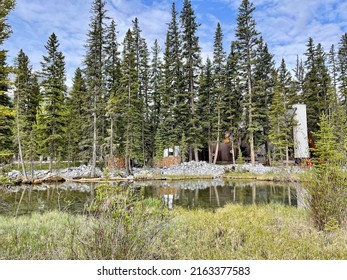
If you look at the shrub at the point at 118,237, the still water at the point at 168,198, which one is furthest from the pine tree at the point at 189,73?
the shrub at the point at 118,237

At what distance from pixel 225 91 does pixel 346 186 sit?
23.8 metres

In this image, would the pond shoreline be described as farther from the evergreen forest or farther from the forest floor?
the evergreen forest

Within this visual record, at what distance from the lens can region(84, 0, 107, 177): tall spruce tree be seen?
22.4 m

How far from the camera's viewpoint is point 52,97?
24.2m

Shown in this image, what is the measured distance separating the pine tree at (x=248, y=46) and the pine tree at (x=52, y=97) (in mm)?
17777

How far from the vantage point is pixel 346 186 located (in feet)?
16.3

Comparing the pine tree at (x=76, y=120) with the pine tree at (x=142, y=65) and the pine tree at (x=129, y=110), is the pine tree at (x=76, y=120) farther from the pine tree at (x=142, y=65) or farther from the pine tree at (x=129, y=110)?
the pine tree at (x=142, y=65)

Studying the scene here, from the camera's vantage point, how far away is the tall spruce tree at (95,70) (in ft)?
73.5

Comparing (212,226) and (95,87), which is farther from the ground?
(95,87)

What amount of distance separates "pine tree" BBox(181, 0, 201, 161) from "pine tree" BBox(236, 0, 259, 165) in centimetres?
484

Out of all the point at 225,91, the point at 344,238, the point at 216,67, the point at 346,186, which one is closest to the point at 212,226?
the point at 344,238

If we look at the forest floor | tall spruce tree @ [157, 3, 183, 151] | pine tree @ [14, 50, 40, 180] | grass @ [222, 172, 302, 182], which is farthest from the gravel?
tall spruce tree @ [157, 3, 183, 151]

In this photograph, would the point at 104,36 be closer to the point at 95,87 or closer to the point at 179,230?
the point at 95,87

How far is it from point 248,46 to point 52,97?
64.3 ft
